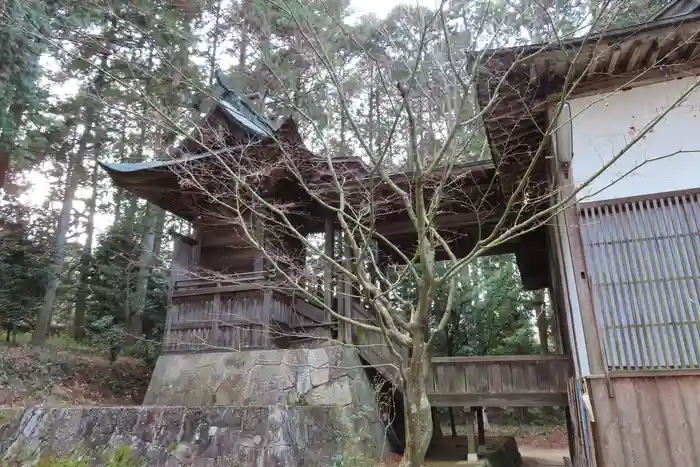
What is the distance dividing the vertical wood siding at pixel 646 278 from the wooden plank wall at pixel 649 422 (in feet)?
0.61

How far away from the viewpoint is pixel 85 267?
1409cm

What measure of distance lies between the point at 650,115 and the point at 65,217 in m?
14.5

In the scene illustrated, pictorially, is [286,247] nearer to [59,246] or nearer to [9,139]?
[9,139]

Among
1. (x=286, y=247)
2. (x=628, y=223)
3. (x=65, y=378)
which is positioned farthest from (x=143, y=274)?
(x=628, y=223)

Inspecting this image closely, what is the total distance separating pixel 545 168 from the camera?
703 centimetres

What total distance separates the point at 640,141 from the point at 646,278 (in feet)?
5.25

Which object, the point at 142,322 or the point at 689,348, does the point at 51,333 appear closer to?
the point at 142,322

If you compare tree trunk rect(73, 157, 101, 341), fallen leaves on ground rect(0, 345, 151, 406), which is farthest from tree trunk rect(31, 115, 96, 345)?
fallen leaves on ground rect(0, 345, 151, 406)

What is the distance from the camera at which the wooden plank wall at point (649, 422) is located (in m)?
4.32

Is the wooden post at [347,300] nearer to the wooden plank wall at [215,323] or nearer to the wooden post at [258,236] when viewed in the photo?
the wooden plank wall at [215,323]

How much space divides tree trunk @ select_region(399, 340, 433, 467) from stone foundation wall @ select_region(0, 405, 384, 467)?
255 cm

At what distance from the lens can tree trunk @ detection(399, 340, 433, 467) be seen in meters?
3.82

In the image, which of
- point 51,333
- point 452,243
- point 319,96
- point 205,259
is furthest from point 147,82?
point 452,243

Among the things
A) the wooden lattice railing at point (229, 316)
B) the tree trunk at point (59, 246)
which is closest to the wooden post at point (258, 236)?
the wooden lattice railing at point (229, 316)
